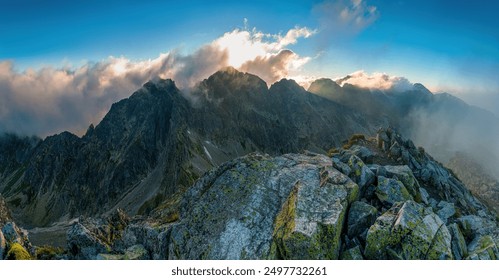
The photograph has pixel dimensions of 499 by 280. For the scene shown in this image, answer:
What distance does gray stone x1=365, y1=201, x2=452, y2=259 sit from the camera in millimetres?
17406

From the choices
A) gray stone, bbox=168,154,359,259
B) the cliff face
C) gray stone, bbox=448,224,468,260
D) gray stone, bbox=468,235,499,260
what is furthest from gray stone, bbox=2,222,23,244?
gray stone, bbox=468,235,499,260

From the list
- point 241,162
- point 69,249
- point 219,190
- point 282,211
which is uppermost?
point 241,162

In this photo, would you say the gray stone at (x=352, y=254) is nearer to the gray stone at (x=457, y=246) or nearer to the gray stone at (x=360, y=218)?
the gray stone at (x=360, y=218)

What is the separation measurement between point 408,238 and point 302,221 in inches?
222

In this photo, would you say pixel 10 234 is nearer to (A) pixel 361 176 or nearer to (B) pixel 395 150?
(A) pixel 361 176

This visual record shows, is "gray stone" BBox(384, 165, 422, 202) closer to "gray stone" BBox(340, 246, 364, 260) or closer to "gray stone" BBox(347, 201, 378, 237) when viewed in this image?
"gray stone" BBox(347, 201, 378, 237)

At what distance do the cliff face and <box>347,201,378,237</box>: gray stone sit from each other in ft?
0.19

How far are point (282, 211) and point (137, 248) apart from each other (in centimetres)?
1181

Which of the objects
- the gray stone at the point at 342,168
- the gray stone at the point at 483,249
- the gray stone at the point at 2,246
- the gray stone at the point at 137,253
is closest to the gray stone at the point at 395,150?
the gray stone at the point at 342,168

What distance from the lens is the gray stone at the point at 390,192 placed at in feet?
78.5

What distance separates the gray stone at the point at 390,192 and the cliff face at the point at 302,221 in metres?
0.07
